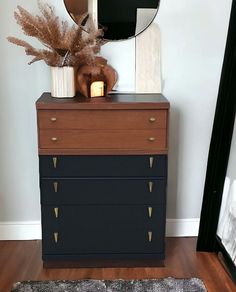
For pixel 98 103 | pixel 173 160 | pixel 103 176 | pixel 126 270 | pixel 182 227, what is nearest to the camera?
pixel 98 103

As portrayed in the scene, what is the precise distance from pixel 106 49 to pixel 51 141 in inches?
Answer: 28.2

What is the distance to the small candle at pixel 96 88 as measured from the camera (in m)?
2.51

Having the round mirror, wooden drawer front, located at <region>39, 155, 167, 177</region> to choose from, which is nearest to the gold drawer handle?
wooden drawer front, located at <region>39, 155, 167, 177</region>

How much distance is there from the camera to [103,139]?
2.40 metres

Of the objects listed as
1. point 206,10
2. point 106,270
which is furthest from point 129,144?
→ point 206,10

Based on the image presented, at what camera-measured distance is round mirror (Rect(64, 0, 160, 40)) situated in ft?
8.52

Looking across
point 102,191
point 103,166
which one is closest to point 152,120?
point 103,166

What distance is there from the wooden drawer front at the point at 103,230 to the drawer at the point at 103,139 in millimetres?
373

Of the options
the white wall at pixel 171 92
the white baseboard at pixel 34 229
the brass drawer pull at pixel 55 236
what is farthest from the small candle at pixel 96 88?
the white baseboard at pixel 34 229

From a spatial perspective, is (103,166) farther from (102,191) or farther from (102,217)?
(102,217)

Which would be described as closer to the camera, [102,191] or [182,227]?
[102,191]

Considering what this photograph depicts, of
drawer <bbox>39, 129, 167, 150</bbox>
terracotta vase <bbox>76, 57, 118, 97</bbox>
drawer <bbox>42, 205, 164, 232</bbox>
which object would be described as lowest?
drawer <bbox>42, 205, 164, 232</bbox>

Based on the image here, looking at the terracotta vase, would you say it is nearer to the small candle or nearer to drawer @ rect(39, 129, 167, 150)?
the small candle

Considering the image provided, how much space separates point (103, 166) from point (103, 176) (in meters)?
0.06
